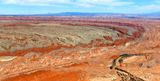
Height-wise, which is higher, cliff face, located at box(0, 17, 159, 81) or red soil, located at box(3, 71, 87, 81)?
red soil, located at box(3, 71, 87, 81)

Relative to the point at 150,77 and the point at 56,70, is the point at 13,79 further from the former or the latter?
the point at 150,77

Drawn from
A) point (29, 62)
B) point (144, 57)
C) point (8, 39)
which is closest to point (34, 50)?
point (8, 39)

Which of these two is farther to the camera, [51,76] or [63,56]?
[63,56]

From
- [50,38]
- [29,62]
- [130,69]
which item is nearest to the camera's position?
[130,69]

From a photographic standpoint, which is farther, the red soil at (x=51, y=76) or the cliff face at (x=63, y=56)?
the cliff face at (x=63, y=56)

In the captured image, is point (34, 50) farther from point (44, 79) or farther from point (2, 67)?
point (44, 79)

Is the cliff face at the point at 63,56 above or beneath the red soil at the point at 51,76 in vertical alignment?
beneath

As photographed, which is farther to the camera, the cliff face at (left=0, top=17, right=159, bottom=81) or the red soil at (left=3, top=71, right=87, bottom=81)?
the cliff face at (left=0, top=17, right=159, bottom=81)

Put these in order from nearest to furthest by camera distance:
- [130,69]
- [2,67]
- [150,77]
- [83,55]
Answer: [150,77] → [130,69] → [2,67] → [83,55]

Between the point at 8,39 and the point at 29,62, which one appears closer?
the point at 29,62

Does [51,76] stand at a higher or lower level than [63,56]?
higher
